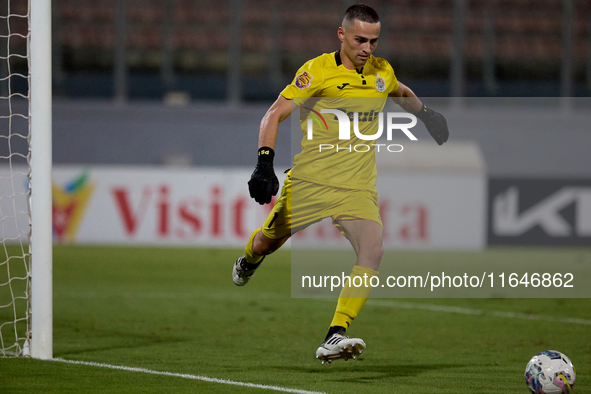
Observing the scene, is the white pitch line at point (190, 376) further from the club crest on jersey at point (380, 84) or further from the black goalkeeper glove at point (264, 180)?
the club crest on jersey at point (380, 84)

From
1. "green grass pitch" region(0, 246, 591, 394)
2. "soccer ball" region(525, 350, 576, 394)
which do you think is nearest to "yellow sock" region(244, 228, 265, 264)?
"green grass pitch" region(0, 246, 591, 394)

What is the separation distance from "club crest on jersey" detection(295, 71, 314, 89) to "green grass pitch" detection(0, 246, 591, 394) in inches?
70.0

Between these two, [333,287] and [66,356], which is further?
[333,287]

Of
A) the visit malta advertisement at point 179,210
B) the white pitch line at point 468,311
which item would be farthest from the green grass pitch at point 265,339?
the visit malta advertisement at point 179,210

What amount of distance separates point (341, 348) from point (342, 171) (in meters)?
1.28

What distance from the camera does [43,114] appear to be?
17.6 ft

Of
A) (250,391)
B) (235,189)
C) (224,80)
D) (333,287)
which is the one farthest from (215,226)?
(250,391)

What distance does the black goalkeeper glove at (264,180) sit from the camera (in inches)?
183

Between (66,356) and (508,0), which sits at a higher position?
(508,0)

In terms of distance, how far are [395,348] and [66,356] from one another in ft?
8.06

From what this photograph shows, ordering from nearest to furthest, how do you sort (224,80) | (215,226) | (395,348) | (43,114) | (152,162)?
(43,114) → (395,348) → (215,226) → (152,162) → (224,80)

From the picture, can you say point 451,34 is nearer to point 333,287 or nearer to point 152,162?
point 152,162

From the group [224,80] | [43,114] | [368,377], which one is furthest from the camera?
[224,80]

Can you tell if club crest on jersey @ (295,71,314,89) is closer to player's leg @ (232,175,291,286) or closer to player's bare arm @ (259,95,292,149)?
player's bare arm @ (259,95,292,149)
